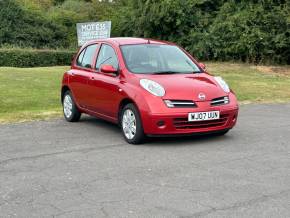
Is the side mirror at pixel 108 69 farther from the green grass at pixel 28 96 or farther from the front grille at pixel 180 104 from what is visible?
the green grass at pixel 28 96

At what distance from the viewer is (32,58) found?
29.6 meters

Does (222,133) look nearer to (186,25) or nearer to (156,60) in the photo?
(156,60)

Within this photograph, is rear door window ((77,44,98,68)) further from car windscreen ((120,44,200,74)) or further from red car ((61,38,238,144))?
car windscreen ((120,44,200,74))

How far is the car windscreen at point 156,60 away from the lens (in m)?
9.01

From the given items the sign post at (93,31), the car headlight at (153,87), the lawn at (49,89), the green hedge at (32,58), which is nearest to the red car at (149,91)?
the car headlight at (153,87)

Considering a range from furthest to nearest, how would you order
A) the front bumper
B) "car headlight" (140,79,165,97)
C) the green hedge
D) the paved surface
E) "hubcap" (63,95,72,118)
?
the green hedge, "hubcap" (63,95,72,118), "car headlight" (140,79,165,97), the front bumper, the paved surface

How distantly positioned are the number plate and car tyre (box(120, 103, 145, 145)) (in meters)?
0.75

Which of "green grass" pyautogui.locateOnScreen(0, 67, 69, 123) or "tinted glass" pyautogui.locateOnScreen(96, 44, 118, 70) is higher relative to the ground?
"tinted glass" pyautogui.locateOnScreen(96, 44, 118, 70)

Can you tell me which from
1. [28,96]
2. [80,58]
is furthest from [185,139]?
[28,96]

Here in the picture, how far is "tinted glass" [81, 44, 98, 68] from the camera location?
1007 centimetres

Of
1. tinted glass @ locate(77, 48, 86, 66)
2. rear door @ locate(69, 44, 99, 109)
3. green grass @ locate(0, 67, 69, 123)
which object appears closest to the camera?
rear door @ locate(69, 44, 99, 109)

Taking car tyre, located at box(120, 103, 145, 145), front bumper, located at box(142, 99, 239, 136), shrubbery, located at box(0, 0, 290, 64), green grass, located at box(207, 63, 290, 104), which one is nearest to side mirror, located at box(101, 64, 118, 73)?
car tyre, located at box(120, 103, 145, 145)

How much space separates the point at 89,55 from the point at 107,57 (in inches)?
28.6

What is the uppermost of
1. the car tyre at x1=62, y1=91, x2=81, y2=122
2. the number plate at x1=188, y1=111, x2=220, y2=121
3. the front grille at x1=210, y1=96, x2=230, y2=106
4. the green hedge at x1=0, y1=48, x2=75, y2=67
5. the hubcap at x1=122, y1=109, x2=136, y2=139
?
the front grille at x1=210, y1=96, x2=230, y2=106
